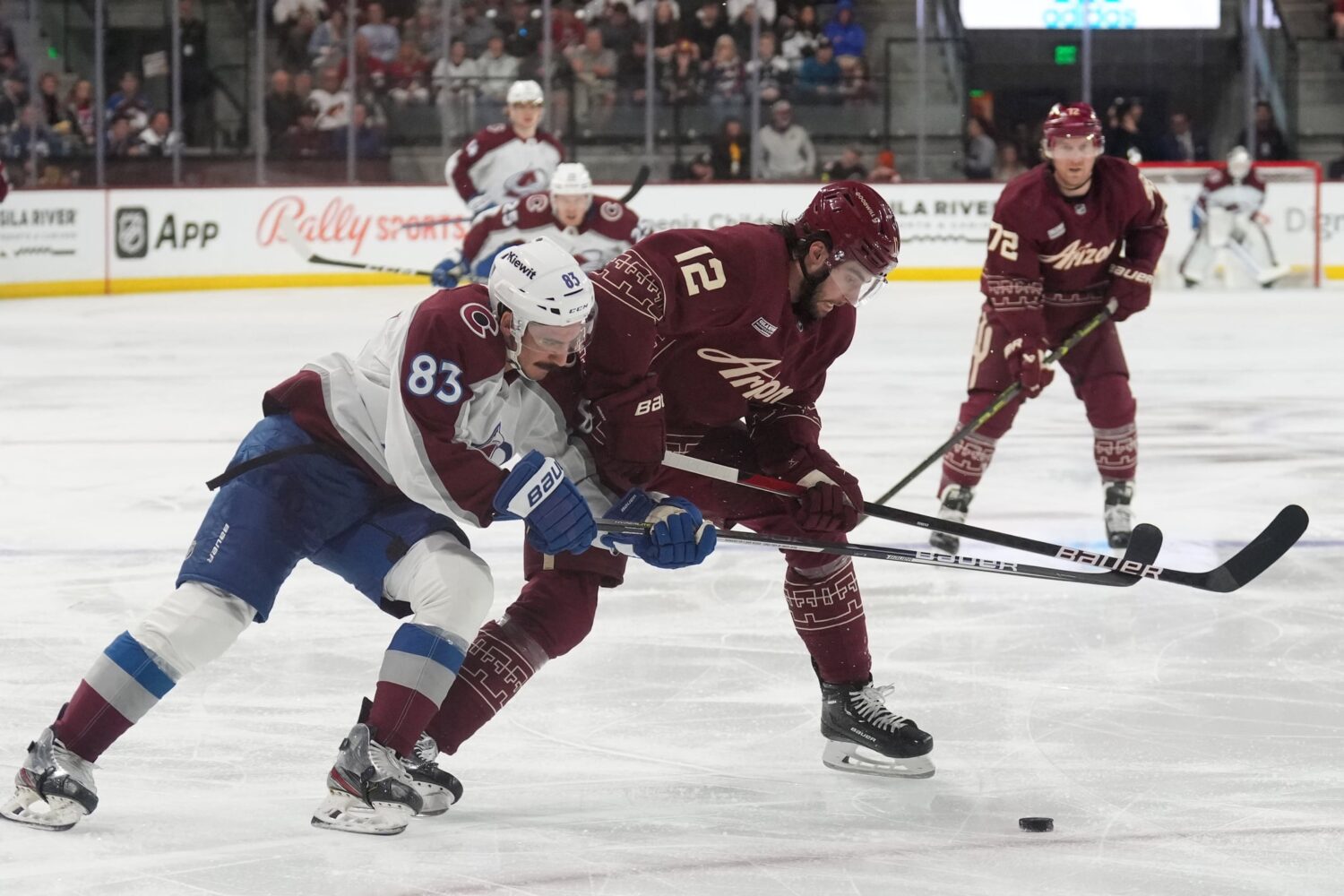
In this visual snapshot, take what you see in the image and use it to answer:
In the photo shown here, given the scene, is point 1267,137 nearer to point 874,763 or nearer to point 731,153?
point 731,153

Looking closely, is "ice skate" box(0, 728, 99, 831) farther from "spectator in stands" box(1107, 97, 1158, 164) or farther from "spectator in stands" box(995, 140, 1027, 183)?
"spectator in stands" box(1107, 97, 1158, 164)

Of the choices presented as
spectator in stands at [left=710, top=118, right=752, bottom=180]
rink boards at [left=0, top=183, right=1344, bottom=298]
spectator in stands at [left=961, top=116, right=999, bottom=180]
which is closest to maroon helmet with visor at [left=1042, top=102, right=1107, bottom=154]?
rink boards at [left=0, top=183, right=1344, bottom=298]

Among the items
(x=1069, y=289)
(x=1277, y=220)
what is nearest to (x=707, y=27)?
(x=1277, y=220)

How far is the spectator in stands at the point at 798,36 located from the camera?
13.2 m

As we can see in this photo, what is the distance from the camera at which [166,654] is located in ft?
8.21

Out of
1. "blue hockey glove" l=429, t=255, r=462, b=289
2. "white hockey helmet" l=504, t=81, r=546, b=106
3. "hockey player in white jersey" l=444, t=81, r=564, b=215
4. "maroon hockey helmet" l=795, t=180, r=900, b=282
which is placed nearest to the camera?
"maroon hockey helmet" l=795, t=180, r=900, b=282

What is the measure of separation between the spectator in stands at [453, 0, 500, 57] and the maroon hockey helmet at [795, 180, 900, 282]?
10458 millimetres

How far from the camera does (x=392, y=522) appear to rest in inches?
103

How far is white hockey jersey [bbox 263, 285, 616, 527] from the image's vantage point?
95.5 inches

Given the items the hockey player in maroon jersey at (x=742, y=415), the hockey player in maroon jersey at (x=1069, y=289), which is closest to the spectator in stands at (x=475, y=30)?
the hockey player in maroon jersey at (x=1069, y=289)

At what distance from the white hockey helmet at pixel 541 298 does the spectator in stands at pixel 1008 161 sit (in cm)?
1090

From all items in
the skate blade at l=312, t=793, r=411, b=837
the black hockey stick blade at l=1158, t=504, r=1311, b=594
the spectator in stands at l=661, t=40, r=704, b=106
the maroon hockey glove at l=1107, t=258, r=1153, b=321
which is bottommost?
the skate blade at l=312, t=793, r=411, b=837

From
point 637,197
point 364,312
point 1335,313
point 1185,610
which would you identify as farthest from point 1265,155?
point 1185,610

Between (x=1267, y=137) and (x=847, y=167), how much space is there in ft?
9.77
